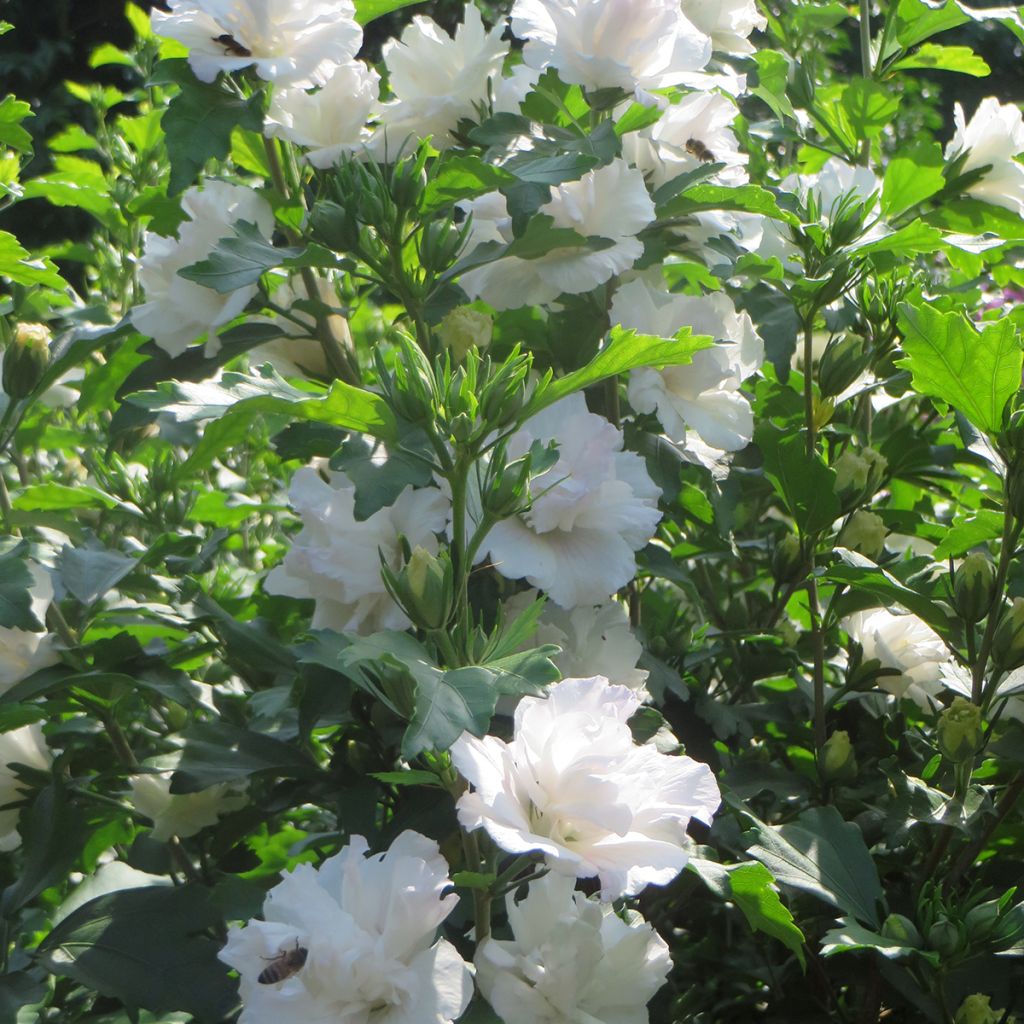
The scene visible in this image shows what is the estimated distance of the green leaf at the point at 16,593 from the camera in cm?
95

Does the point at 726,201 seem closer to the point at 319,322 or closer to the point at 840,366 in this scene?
the point at 840,366

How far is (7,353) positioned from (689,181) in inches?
26.0

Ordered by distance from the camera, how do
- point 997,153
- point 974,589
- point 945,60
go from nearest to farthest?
Answer: point 974,589, point 997,153, point 945,60

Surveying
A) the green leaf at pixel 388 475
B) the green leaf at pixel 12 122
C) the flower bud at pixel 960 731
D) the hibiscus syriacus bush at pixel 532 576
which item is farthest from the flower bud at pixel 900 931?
the green leaf at pixel 12 122

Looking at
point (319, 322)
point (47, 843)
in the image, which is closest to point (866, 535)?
point (319, 322)

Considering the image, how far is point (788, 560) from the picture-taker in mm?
1186

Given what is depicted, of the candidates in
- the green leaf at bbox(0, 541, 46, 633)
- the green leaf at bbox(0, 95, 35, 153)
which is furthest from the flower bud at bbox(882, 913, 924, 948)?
the green leaf at bbox(0, 95, 35, 153)

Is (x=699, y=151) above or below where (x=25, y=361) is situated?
above

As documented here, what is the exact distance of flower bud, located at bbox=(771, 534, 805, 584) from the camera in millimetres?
1177

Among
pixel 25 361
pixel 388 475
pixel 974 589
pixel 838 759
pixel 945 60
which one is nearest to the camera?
pixel 388 475

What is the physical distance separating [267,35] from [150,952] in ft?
2.52

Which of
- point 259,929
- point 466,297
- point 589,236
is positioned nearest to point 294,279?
point 466,297

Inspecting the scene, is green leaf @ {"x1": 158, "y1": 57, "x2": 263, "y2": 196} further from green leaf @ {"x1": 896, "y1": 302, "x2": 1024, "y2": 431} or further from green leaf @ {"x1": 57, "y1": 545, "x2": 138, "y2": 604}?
green leaf @ {"x1": 896, "y1": 302, "x2": 1024, "y2": 431}

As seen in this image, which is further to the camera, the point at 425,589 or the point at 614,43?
the point at 614,43
